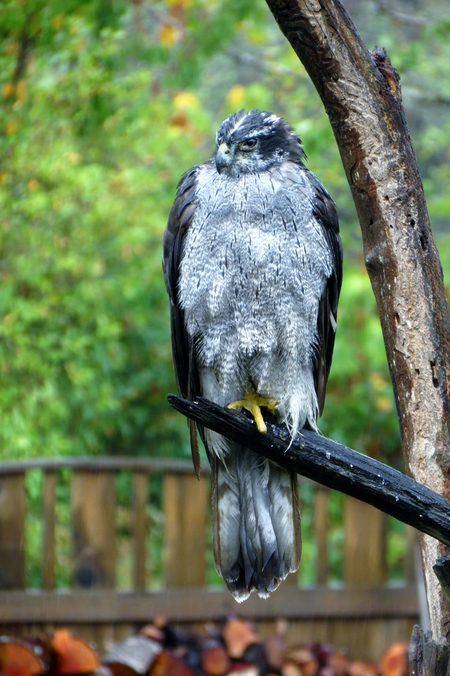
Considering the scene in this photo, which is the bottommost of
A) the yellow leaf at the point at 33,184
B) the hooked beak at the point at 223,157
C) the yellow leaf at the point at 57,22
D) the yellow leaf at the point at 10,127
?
the hooked beak at the point at 223,157

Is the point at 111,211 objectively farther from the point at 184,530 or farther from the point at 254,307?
the point at 254,307

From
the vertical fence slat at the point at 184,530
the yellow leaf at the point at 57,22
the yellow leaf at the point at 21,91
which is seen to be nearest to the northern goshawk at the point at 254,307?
the vertical fence slat at the point at 184,530

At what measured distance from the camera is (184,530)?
4359mm

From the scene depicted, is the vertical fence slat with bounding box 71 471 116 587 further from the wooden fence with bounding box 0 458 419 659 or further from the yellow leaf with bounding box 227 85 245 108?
the yellow leaf with bounding box 227 85 245 108

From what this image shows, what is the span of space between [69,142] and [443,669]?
4.43 meters

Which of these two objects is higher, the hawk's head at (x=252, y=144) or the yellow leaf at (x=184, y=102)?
the yellow leaf at (x=184, y=102)

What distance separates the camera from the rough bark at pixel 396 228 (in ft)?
7.64

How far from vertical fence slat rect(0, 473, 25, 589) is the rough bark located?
2454 millimetres

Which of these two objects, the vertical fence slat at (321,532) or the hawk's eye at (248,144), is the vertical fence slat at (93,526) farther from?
the hawk's eye at (248,144)

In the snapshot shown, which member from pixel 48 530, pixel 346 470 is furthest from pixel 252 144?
pixel 48 530

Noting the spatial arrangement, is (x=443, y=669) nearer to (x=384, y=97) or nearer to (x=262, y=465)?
(x=262, y=465)

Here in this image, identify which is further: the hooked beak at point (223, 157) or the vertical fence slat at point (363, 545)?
the vertical fence slat at point (363, 545)

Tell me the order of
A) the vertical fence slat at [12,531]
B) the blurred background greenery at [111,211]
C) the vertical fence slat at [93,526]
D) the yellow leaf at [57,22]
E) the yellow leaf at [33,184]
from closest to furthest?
the vertical fence slat at [12,531] < the vertical fence slat at [93,526] < the yellow leaf at [57,22] < the blurred background greenery at [111,211] < the yellow leaf at [33,184]

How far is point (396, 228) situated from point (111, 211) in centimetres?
349
